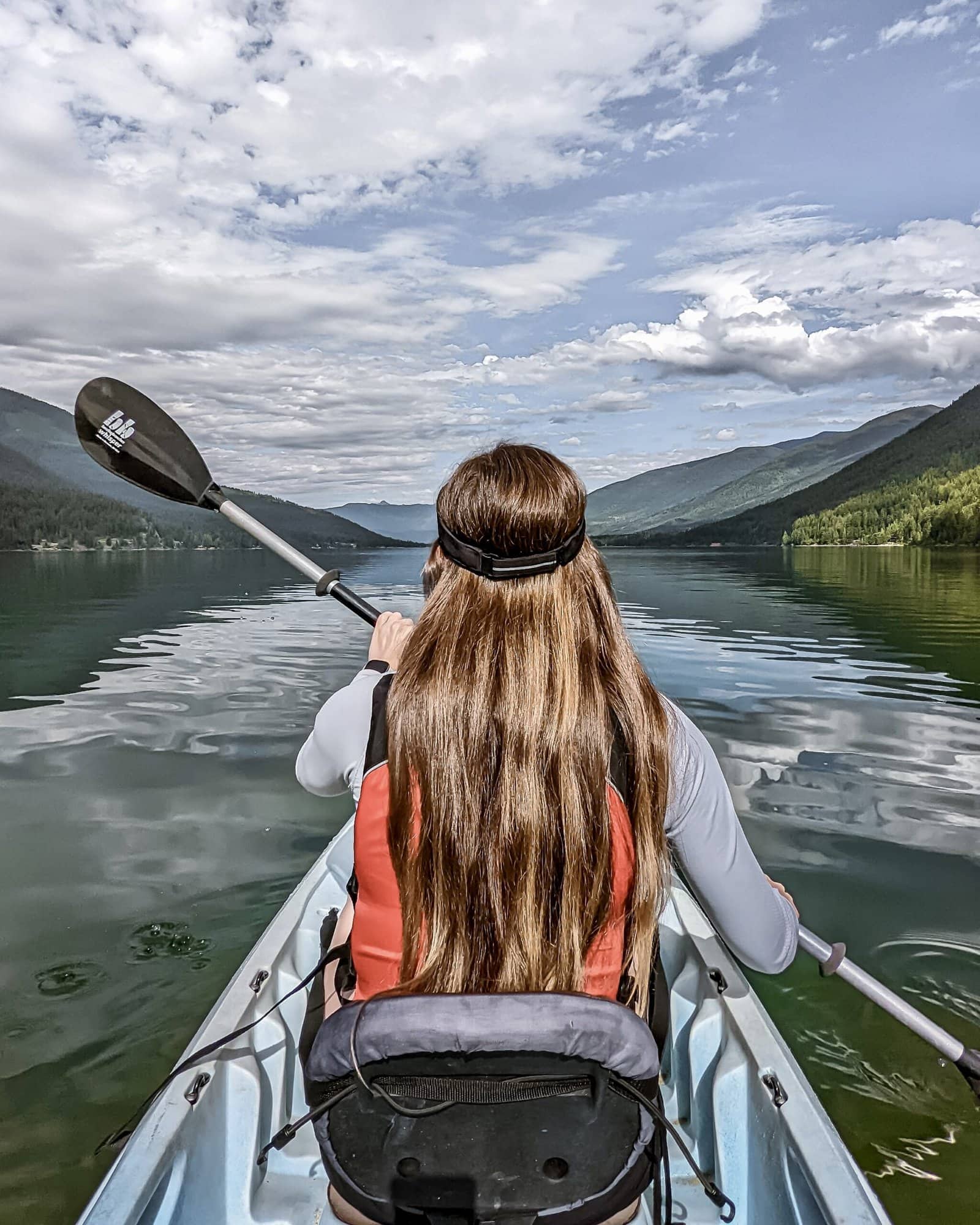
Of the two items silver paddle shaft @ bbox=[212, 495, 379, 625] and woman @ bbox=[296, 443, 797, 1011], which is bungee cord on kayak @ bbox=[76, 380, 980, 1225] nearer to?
woman @ bbox=[296, 443, 797, 1011]

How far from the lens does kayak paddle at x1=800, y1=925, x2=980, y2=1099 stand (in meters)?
3.91

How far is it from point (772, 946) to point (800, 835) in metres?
7.17

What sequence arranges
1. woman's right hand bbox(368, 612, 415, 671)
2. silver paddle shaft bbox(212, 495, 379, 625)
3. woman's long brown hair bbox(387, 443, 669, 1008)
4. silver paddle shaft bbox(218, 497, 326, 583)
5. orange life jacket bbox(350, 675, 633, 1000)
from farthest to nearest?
1. silver paddle shaft bbox(218, 497, 326, 583)
2. silver paddle shaft bbox(212, 495, 379, 625)
3. woman's right hand bbox(368, 612, 415, 671)
4. orange life jacket bbox(350, 675, 633, 1000)
5. woman's long brown hair bbox(387, 443, 669, 1008)

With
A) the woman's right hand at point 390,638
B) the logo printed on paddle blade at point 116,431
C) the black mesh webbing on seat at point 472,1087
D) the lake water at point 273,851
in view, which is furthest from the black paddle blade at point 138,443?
the black mesh webbing on seat at point 472,1087

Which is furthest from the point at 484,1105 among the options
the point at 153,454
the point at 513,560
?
the point at 153,454

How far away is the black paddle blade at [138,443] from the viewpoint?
5.17 metres

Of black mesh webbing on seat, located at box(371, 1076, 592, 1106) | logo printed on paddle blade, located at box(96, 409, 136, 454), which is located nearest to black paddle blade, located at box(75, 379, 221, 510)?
logo printed on paddle blade, located at box(96, 409, 136, 454)

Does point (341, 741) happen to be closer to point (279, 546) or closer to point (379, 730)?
point (379, 730)

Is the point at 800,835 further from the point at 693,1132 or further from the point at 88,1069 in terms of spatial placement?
the point at 88,1069

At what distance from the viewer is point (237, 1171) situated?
11.8 feet

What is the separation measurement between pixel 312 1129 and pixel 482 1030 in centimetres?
249

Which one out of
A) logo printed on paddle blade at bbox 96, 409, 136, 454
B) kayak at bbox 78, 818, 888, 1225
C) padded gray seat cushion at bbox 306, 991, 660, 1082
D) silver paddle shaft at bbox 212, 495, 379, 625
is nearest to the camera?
padded gray seat cushion at bbox 306, 991, 660, 1082

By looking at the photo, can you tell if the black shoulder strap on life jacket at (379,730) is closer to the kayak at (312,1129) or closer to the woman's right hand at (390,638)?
the woman's right hand at (390,638)

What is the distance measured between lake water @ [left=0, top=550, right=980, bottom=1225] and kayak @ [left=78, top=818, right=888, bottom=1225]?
59.1 inches
